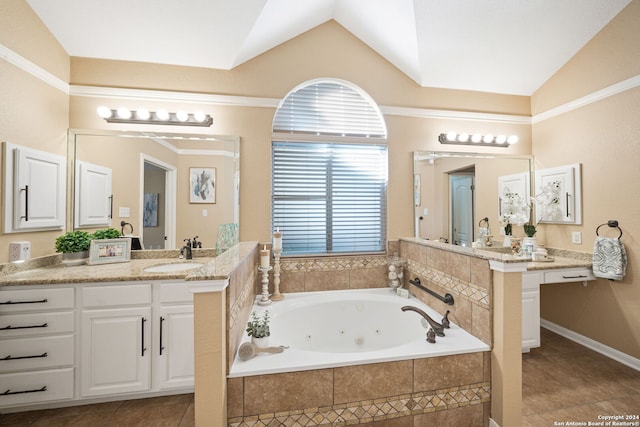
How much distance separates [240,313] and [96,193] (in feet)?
5.77

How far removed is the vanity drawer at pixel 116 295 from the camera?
1.73 metres

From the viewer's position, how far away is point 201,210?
2.43 m

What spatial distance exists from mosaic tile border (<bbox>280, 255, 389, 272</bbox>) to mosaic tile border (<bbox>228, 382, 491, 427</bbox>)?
1.24 m

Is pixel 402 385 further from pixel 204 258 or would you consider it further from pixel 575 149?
pixel 575 149

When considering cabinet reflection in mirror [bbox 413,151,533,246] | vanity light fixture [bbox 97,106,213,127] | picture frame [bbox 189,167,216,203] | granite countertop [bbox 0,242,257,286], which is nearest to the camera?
granite countertop [bbox 0,242,257,286]

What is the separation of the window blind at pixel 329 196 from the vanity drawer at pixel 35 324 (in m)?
1.58

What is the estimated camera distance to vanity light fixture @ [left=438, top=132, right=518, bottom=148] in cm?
278

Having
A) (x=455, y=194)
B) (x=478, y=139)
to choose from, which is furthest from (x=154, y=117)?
(x=478, y=139)

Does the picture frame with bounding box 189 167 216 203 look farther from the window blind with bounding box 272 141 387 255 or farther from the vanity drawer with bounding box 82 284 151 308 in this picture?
the vanity drawer with bounding box 82 284 151 308

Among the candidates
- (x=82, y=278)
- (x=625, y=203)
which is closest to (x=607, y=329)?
(x=625, y=203)

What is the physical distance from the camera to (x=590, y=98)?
2455mm

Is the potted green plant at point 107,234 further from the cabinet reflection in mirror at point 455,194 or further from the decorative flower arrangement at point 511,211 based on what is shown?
the decorative flower arrangement at point 511,211

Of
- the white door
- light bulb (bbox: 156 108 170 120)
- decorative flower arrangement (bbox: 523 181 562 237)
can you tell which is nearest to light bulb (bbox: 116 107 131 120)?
light bulb (bbox: 156 108 170 120)

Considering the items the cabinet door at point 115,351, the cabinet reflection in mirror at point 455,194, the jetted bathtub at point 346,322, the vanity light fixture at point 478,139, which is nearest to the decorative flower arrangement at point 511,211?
the cabinet reflection in mirror at point 455,194
